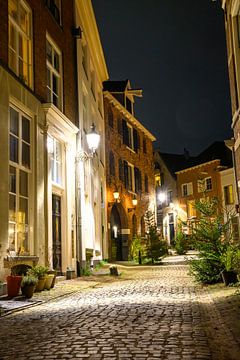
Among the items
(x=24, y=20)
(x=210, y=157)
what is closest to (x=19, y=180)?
(x=24, y=20)

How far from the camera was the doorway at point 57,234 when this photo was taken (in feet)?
45.6

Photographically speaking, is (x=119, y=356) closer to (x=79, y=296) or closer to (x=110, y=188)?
(x=79, y=296)

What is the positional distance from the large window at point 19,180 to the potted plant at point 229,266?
4926mm

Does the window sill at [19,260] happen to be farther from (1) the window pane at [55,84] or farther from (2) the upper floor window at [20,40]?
(1) the window pane at [55,84]

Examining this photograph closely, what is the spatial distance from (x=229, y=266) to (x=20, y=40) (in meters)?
8.22

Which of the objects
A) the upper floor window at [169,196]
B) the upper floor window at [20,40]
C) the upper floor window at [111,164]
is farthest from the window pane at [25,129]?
the upper floor window at [169,196]

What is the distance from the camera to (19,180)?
11.4m

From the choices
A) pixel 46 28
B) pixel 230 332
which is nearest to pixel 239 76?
pixel 46 28

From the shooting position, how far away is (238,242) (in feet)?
35.0

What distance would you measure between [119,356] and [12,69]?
9.14 meters

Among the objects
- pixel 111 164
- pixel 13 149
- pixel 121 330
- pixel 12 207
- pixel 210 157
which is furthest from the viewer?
pixel 210 157

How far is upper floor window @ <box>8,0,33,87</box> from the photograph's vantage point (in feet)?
38.6

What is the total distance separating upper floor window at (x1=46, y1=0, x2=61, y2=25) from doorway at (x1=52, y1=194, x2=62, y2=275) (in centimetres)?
640

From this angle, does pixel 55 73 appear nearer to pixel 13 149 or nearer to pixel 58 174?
pixel 58 174
